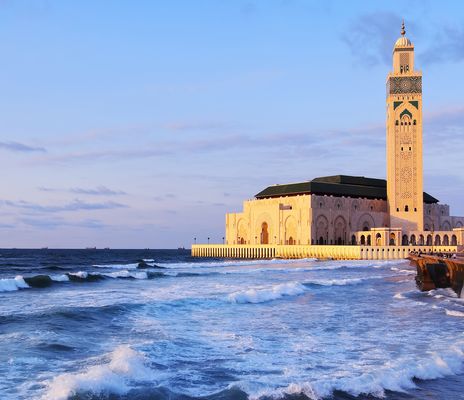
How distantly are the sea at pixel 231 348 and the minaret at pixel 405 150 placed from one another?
7010cm

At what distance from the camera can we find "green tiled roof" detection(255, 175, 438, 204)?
104119mm

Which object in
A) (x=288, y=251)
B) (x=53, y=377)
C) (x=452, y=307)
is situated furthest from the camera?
(x=288, y=251)

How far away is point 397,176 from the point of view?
9900cm

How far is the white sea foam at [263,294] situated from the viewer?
30.2 m

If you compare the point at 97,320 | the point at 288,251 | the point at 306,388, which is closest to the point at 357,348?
the point at 306,388

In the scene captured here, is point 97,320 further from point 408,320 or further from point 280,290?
point 280,290

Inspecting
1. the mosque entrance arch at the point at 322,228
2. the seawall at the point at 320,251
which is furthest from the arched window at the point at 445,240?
the mosque entrance arch at the point at 322,228

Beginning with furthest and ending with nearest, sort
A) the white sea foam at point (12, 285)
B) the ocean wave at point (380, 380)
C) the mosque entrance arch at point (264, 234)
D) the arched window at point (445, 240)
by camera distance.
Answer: the mosque entrance arch at point (264, 234) < the arched window at point (445, 240) < the white sea foam at point (12, 285) < the ocean wave at point (380, 380)

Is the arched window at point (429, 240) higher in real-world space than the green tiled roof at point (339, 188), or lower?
lower

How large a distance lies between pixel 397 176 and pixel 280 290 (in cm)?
6972

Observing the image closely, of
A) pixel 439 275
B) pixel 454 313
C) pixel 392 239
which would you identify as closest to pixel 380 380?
pixel 454 313

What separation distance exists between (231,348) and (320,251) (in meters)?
77.3

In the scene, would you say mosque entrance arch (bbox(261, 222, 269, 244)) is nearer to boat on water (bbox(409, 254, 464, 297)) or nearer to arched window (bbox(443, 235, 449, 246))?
arched window (bbox(443, 235, 449, 246))

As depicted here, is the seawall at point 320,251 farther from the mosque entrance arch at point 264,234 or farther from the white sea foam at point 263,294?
the white sea foam at point 263,294
